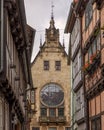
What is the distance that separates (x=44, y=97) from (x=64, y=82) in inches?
119

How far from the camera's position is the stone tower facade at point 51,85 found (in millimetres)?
55250

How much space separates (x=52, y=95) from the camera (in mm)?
56500

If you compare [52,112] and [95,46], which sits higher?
[95,46]

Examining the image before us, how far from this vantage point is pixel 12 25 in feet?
50.3

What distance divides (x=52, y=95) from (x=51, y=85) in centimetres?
116

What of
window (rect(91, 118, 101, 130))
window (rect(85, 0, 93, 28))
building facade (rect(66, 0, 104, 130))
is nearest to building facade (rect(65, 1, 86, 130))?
building facade (rect(66, 0, 104, 130))

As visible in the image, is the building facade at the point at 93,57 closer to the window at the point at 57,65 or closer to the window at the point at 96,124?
the window at the point at 96,124

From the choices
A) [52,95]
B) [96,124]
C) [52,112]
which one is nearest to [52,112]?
[52,112]

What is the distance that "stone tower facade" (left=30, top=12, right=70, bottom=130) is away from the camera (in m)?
55.2

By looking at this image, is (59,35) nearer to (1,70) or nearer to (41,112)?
(41,112)

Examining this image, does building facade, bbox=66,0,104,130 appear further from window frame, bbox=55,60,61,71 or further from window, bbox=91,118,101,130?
window frame, bbox=55,60,61,71

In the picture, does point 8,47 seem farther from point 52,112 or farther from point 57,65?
point 57,65

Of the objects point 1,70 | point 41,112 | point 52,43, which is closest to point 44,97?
point 41,112

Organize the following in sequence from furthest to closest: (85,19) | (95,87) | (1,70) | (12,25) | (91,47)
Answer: (85,19) < (91,47) < (95,87) < (12,25) < (1,70)
